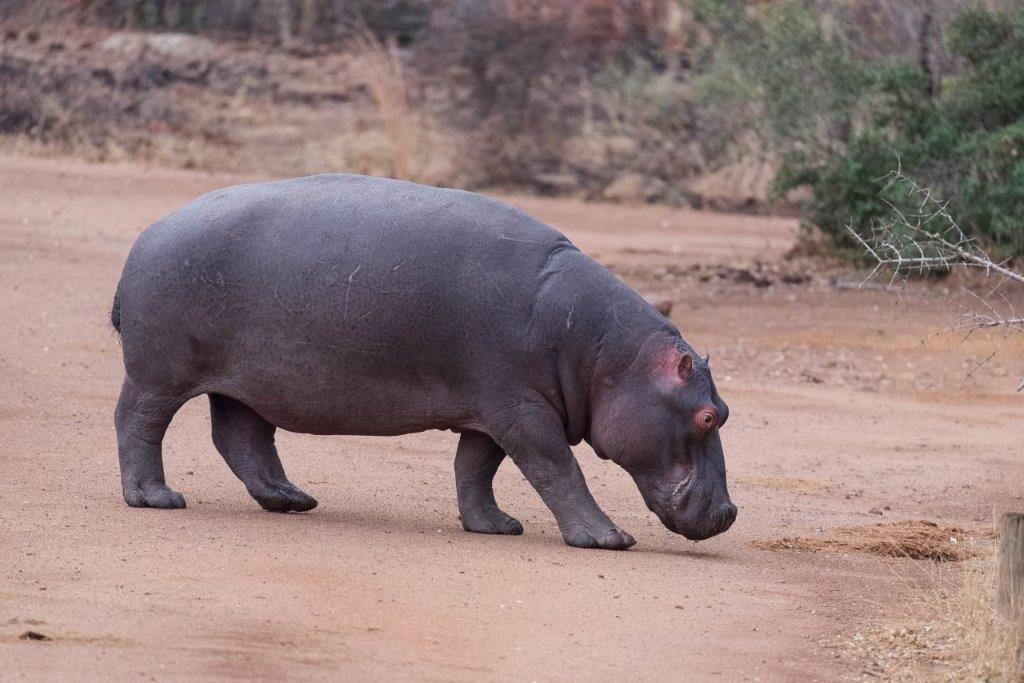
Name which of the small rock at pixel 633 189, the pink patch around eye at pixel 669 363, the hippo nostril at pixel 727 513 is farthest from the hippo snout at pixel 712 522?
the small rock at pixel 633 189

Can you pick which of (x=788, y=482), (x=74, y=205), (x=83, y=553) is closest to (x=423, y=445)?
(x=788, y=482)

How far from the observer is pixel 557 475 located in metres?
6.57

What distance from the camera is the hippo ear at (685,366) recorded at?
21.1ft

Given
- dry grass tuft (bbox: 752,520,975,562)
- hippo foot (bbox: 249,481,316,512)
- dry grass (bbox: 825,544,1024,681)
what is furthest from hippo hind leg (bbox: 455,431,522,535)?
dry grass (bbox: 825,544,1024,681)

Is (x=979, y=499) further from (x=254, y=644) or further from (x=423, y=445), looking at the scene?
(x=254, y=644)

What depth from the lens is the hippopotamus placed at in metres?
6.48

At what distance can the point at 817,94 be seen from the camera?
17156mm

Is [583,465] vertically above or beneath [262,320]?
beneath

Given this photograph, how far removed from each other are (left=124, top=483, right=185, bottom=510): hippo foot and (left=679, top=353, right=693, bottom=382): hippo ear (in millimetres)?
2234

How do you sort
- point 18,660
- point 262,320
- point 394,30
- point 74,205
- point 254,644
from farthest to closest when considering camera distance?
point 394,30, point 74,205, point 262,320, point 254,644, point 18,660

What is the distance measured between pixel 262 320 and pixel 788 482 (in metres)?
3.55

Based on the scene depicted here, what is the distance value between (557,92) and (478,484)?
2030 cm

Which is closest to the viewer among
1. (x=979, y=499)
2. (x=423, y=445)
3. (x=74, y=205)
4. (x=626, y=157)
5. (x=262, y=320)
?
(x=262, y=320)

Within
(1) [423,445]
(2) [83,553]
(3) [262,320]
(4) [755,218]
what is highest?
(3) [262,320]
